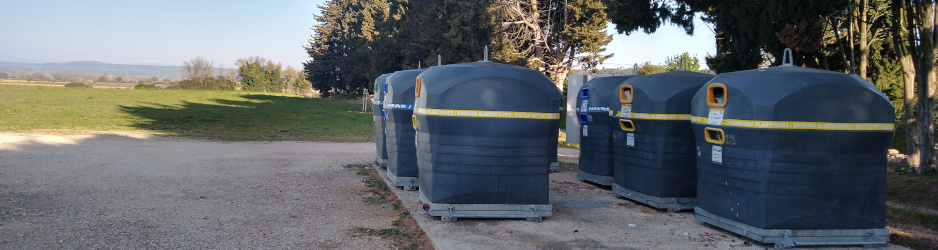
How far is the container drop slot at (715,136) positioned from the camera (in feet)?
20.9

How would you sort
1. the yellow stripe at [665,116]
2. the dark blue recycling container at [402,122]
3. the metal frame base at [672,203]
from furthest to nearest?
the dark blue recycling container at [402,122]
the metal frame base at [672,203]
the yellow stripe at [665,116]

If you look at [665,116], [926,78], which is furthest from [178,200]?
[926,78]

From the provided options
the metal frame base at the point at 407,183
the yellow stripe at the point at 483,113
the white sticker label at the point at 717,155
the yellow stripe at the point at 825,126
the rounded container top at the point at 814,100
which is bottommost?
the metal frame base at the point at 407,183

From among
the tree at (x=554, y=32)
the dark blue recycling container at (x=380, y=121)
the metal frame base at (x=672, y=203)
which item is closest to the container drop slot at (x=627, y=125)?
the metal frame base at (x=672, y=203)

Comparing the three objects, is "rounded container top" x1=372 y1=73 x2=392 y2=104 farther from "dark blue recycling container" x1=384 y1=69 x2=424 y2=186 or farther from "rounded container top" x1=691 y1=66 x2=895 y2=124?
"rounded container top" x1=691 y1=66 x2=895 y2=124

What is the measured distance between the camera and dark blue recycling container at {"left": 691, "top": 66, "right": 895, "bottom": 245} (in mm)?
5848

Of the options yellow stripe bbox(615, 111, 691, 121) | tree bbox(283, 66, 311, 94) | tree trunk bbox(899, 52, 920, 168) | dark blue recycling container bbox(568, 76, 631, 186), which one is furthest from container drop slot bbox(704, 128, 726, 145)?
tree bbox(283, 66, 311, 94)

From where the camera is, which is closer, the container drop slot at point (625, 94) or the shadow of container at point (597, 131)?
the container drop slot at point (625, 94)

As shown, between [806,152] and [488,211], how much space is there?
3090 mm

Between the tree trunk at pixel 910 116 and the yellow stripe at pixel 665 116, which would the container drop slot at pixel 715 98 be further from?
the tree trunk at pixel 910 116

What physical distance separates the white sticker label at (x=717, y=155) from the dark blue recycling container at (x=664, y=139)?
4.58 feet

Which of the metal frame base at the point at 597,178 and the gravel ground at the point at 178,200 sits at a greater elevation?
the metal frame base at the point at 597,178

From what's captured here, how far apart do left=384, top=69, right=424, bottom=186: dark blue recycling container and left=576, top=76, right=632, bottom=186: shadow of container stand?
9.05 ft

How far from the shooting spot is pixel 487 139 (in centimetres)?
712
